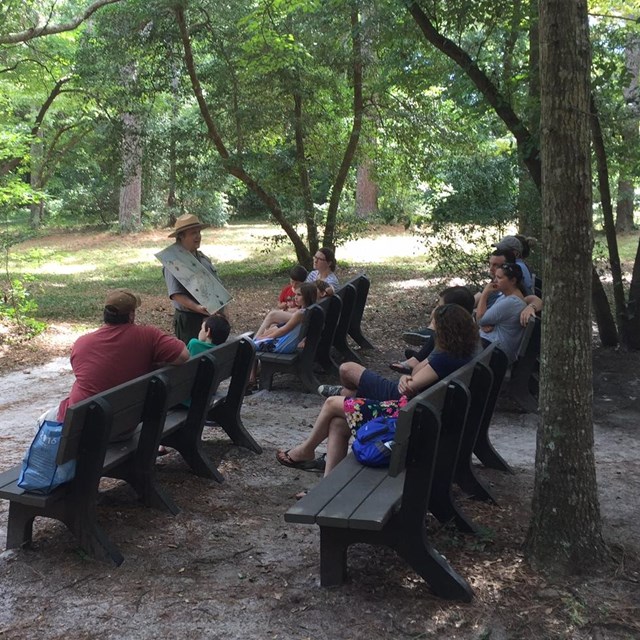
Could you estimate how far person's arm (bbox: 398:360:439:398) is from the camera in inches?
176

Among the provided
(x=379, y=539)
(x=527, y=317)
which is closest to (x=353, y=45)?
(x=527, y=317)

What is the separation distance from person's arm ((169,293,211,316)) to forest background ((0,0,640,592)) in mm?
2951

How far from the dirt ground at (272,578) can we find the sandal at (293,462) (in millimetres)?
49

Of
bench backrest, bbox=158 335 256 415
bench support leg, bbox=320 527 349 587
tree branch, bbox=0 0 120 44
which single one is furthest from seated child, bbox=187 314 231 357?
tree branch, bbox=0 0 120 44

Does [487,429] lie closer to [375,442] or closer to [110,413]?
[375,442]

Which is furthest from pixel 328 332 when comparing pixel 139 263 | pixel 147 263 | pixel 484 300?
pixel 139 263

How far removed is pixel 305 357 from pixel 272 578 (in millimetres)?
3864

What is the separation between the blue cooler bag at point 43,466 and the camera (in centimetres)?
373

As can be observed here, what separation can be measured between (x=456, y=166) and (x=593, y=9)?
16.5 feet

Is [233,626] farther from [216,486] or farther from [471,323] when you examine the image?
[471,323]

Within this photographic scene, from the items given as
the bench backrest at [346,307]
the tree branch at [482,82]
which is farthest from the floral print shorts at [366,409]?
the tree branch at [482,82]

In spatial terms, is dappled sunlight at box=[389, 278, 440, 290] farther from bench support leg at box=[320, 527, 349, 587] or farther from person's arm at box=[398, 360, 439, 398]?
bench support leg at box=[320, 527, 349, 587]

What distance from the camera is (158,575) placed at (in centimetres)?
369

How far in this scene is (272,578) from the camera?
367cm
